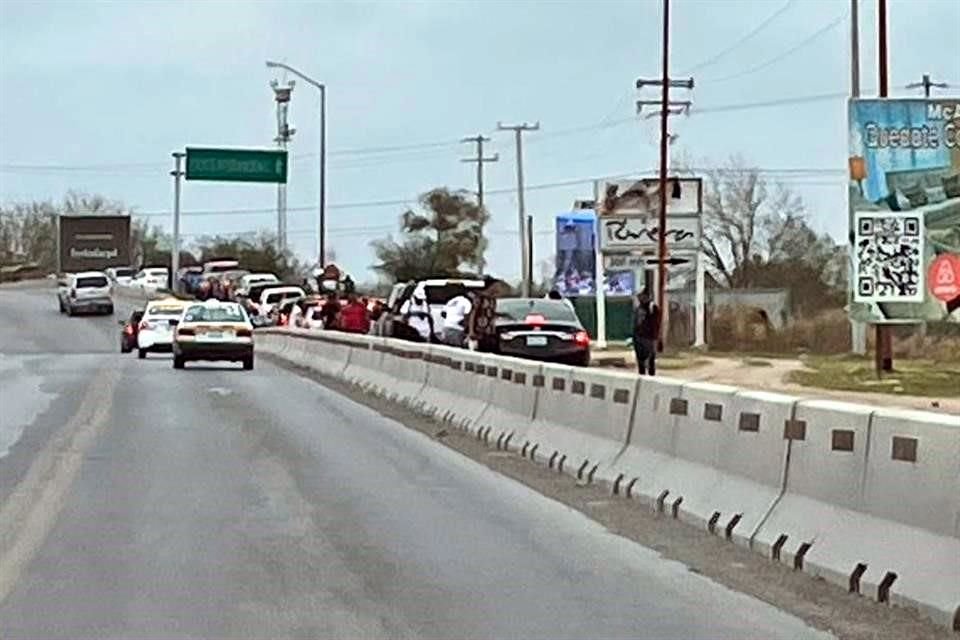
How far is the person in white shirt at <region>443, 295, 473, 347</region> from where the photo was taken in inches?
1655

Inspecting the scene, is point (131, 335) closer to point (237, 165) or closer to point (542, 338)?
point (237, 165)

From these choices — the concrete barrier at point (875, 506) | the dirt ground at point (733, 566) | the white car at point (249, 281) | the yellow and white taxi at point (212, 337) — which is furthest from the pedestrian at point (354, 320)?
the concrete barrier at point (875, 506)

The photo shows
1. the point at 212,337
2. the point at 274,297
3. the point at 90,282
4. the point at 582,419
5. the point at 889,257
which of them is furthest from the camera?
the point at 90,282

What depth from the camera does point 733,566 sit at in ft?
39.5

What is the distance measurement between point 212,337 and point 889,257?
51.5 feet

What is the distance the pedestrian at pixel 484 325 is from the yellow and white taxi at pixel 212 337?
5.51 m

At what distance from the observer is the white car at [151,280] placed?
4245 inches

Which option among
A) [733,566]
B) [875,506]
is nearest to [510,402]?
[733,566]

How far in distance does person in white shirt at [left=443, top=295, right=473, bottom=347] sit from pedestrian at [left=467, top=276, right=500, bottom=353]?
2549 mm

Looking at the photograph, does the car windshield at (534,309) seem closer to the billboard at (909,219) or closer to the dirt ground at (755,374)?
the dirt ground at (755,374)

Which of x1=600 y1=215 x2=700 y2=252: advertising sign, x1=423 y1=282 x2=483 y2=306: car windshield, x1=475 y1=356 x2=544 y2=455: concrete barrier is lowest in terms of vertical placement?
x1=475 y1=356 x2=544 y2=455: concrete barrier

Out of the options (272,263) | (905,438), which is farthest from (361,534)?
(272,263)

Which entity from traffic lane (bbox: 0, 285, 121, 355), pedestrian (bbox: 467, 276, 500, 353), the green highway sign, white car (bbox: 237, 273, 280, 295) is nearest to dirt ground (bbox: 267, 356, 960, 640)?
pedestrian (bbox: 467, 276, 500, 353)

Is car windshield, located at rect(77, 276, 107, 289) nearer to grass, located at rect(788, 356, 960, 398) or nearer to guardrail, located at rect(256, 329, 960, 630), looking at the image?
grass, located at rect(788, 356, 960, 398)
